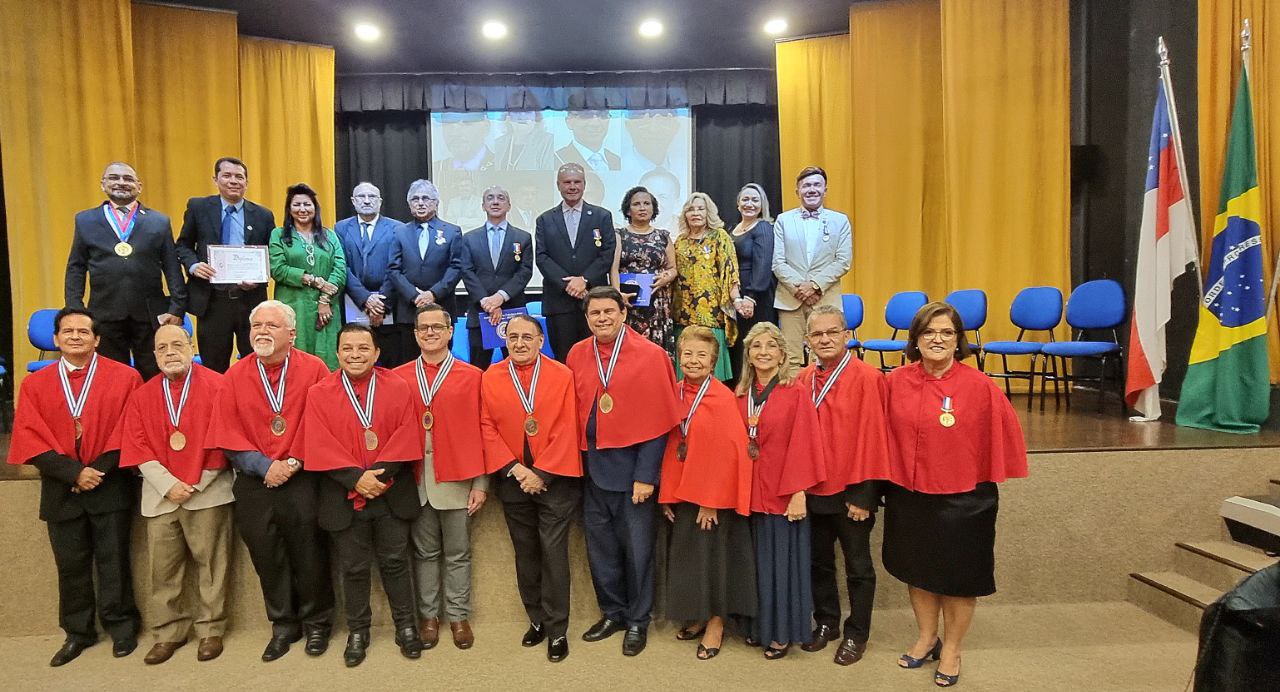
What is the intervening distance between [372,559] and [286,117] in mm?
6812

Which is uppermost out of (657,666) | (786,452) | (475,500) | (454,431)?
(454,431)

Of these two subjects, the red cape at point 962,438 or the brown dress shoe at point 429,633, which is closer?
the red cape at point 962,438

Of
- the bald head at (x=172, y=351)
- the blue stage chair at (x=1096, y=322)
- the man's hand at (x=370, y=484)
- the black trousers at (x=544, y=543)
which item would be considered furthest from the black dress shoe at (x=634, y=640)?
the blue stage chair at (x=1096, y=322)

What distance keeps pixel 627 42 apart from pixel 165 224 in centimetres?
574

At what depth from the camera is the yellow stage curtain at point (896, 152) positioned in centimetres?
754

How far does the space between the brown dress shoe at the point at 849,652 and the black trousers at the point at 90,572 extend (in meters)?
3.32

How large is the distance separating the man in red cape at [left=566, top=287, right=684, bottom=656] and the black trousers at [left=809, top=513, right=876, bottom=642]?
78 cm

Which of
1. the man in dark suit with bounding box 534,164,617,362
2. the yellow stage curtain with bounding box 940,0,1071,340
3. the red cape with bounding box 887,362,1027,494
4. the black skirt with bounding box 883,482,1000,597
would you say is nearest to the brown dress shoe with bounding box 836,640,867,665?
the black skirt with bounding box 883,482,1000,597

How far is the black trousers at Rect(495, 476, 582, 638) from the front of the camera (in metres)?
3.23

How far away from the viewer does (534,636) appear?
3.33 metres

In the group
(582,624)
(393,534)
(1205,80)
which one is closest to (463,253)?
(393,534)

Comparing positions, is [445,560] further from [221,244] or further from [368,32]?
[368,32]

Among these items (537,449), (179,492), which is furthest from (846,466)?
(179,492)

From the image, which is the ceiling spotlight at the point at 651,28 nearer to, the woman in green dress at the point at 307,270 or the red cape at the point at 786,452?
the woman in green dress at the point at 307,270
